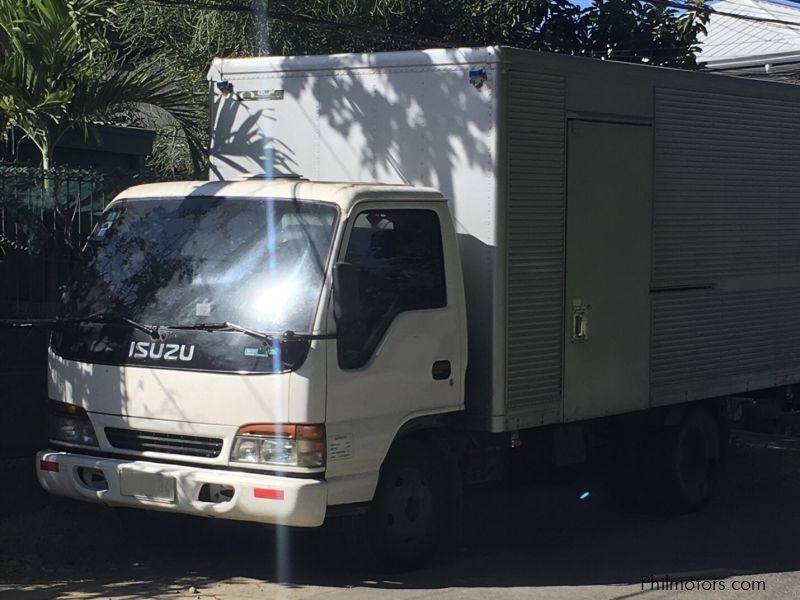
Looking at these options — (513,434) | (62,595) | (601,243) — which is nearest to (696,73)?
(601,243)

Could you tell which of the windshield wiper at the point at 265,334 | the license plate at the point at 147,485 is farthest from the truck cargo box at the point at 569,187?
the license plate at the point at 147,485

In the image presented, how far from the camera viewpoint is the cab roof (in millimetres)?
7188

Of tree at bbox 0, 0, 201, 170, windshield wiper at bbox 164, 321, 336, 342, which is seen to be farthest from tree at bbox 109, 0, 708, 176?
windshield wiper at bbox 164, 321, 336, 342

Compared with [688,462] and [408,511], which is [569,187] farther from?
[688,462]

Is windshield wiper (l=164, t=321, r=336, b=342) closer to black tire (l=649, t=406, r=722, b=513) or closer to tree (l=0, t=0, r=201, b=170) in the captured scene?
tree (l=0, t=0, r=201, b=170)

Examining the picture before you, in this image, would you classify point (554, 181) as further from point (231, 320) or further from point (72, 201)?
point (72, 201)

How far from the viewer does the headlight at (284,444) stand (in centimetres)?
673

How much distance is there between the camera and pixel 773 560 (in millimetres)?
8461

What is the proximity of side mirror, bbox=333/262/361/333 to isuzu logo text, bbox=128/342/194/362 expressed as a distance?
0.89m

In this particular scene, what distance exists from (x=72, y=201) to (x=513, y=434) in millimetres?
4059

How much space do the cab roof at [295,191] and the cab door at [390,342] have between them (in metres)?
0.08

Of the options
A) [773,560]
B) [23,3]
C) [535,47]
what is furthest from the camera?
[535,47]

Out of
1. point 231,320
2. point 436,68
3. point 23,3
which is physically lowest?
point 231,320

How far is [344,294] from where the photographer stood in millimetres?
6793
